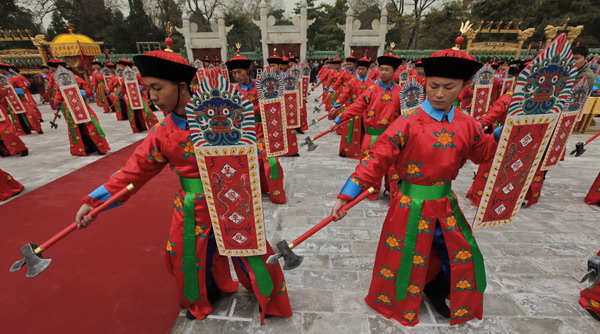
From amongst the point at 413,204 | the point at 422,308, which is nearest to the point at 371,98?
the point at 413,204

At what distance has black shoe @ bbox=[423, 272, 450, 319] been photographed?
2.20 metres

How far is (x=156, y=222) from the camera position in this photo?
3.71m

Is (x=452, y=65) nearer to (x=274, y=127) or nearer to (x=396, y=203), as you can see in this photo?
(x=396, y=203)

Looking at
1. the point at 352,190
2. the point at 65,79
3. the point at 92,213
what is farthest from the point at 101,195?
the point at 65,79

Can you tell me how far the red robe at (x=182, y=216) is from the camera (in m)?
1.77

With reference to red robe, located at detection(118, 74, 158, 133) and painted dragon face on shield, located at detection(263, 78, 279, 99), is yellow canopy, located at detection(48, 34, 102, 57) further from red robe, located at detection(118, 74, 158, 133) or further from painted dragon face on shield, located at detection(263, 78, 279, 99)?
painted dragon face on shield, located at detection(263, 78, 279, 99)

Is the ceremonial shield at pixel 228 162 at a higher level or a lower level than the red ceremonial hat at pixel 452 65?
lower

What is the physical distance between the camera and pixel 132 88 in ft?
25.8

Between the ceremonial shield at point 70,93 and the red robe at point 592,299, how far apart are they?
25.9ft

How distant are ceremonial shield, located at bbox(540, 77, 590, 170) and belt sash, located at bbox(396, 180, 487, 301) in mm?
2433

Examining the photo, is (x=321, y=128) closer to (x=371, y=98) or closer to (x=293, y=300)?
(x=371, y=98)

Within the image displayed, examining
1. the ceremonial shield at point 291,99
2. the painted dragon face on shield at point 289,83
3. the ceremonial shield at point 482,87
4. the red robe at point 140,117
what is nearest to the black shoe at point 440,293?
the ceremonial shield at point 291,99

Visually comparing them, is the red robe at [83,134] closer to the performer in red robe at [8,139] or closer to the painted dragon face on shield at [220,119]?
the performer in red robe at [8,139]

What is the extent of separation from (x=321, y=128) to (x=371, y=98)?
15.8 ft
